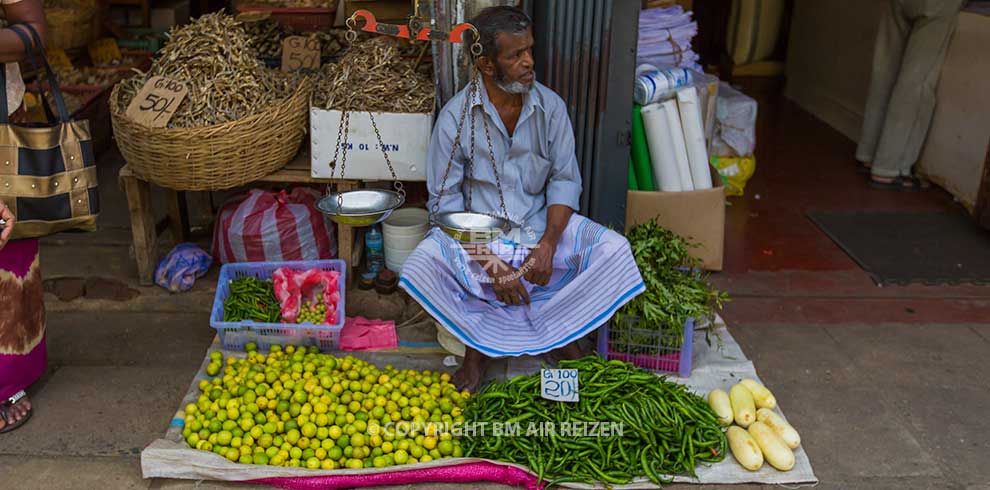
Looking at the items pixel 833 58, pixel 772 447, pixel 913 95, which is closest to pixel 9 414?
pixel 772 447

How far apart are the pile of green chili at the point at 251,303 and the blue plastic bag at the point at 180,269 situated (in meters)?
0.56

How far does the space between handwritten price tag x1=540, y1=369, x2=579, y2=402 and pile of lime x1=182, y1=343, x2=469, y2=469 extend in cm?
35

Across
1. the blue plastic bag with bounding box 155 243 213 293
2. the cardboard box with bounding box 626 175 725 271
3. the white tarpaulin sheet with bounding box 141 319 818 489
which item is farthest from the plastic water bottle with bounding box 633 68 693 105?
the blue plastic bag with bounding box 155 243 213 293

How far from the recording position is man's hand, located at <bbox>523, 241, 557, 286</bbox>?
134 inches

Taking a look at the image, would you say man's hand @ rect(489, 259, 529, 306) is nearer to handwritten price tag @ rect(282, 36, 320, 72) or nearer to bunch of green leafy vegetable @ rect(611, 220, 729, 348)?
bunch of green leafy vegetable @ rect(611, 220, 729, 348)

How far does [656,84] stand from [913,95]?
8.04 feet

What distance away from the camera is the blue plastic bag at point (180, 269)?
4254 millimetres

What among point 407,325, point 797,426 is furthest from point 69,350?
point 797,426

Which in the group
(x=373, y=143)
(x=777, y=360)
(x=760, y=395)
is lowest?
(x=777, y=360)

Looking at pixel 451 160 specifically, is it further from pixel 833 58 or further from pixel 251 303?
pixel 833 58

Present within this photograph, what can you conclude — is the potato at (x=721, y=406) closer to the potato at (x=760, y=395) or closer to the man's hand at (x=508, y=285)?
the potato at (x=760, y=395)

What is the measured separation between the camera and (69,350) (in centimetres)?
382

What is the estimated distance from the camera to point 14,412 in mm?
3256

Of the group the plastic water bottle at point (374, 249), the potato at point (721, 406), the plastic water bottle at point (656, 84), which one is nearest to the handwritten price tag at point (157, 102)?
the plastic water bottle at point (374, 249)
